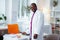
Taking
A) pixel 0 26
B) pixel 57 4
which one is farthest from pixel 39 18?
pixel 57 4

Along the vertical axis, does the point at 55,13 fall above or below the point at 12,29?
above

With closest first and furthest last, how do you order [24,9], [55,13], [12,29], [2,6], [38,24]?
1. [38,24]
2. [12,29]
3. [2,6]
4. [24,9]
5. [55,13]

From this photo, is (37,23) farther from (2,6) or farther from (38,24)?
(2,6)

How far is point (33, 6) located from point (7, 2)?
318 cm

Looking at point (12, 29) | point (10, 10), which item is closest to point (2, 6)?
point (10, 10)

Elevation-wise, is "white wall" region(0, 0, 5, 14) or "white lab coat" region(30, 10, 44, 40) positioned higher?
"white wall" region(0, 0, 5, 14)

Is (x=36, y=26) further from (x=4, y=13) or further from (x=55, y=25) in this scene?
(x=55, y=25)

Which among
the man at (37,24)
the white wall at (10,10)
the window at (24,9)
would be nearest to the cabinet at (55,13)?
the window at (24,9)

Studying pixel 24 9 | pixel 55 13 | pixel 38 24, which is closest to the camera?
pixel 38 24

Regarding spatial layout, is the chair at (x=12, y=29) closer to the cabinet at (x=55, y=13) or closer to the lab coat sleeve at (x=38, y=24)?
the lab coat sleeve at (x=38, y=24)

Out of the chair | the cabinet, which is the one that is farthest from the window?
the chair

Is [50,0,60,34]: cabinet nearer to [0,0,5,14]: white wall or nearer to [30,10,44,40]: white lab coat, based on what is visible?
[0,0,5,14]: white wall

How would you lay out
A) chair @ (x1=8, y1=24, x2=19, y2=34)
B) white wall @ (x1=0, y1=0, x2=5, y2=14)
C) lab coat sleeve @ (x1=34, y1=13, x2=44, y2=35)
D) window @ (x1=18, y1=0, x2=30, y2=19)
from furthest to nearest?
window @ (x1=18, y1=0, x2=30, y2=19)
white wall @ (x1=0, y1=0, x2=5, y2=14)
chair @ (x1=8, y1=24, x2=19, y2=34)
lab coat sleeve @ (x1=34, y1=13, x2=44, y2=35)

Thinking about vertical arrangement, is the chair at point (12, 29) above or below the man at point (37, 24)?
below
